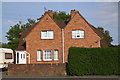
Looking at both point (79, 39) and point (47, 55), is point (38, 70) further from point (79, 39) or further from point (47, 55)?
point (79, 39)

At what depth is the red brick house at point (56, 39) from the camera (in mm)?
33156

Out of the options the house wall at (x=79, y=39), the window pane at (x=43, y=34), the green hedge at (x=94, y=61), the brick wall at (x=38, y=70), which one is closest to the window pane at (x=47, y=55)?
the window pane at (x=43, y=34)

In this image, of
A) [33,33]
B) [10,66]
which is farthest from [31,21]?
[10,66]

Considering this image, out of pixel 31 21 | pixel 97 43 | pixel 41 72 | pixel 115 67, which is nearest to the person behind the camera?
pixel 115 67

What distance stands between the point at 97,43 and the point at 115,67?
8.91 meters

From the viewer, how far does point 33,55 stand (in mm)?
33500

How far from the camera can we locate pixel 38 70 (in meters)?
26.0

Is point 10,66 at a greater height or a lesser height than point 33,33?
lesser

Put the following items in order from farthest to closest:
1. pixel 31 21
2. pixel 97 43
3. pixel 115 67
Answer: pixel 31 21 < pixel 97 43 < pixel 115 67

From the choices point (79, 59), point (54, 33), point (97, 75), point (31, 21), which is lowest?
point (97, 75)

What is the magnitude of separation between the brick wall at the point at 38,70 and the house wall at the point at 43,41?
279 inches

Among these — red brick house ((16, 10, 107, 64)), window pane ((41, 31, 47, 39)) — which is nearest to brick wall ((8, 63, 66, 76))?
red brick house ((16, 10, 107, 64))

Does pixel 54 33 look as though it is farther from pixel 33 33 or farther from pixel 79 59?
pixel 79 59

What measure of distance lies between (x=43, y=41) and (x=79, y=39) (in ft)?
16.6
